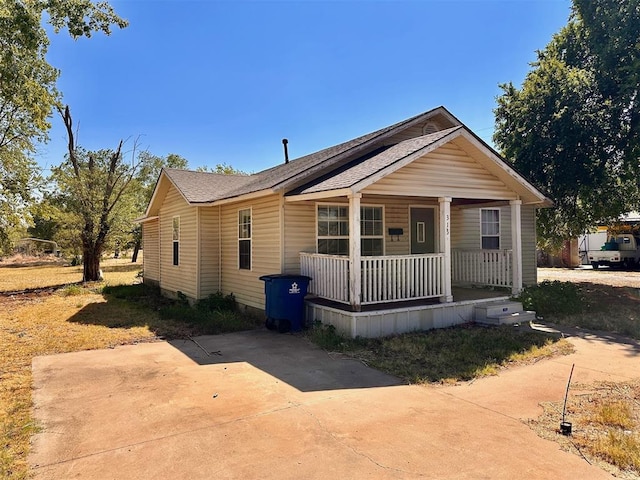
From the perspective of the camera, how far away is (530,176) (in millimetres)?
15445

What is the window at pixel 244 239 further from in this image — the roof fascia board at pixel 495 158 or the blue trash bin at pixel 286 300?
the roof fascia board at pixel 495 158

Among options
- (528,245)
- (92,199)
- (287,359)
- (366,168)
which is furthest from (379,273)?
(92,199)

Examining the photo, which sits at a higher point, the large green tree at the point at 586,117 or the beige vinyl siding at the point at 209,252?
the large green tree at the point at 586,117

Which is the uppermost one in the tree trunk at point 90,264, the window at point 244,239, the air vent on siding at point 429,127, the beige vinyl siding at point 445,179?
the air vent on siding at point 429,127

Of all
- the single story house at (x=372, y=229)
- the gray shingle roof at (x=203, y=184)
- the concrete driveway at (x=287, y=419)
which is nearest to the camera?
the concrete driveway at (x=287, y=419)

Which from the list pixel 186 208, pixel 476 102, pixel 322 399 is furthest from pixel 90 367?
pixel 476 102

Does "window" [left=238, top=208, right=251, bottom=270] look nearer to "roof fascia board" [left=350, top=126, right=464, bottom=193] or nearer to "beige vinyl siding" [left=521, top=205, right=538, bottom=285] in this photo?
"roof fascia board" [left=350, top=126, right=464, bottom=193]

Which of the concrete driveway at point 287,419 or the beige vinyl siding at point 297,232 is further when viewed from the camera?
the beige vinyl siding at point 297,232

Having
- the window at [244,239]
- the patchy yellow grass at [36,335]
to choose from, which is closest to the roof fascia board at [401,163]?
the window at [244,239]

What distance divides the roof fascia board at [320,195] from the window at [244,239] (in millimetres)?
2078

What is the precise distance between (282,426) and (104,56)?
13.2m

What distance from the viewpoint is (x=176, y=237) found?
13891mm

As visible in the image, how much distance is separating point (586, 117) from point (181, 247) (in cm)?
1437

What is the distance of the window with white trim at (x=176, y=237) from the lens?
536 inches
